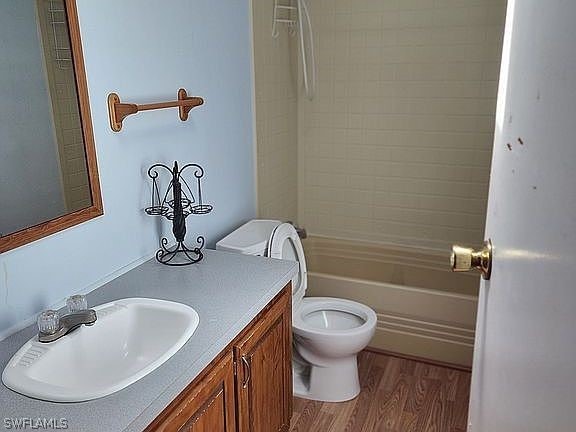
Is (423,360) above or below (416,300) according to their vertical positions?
below

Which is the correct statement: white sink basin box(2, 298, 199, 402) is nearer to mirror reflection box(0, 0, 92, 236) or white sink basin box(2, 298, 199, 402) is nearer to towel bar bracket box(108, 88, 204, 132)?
mirror reflection box(0, 0, 92, 236)

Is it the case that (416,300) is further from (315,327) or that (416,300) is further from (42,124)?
(42,124)

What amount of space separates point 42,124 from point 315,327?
1468 millimetres

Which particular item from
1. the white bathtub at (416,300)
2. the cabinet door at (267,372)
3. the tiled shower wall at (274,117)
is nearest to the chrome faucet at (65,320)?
the cabinet door at (267,372)

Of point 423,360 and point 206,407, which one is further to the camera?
point 423,360

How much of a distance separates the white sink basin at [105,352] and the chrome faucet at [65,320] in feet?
0.06

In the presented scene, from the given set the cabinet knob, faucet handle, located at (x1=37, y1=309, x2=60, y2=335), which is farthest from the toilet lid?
faucet handle, located at (x1=37, y1=309, x2=60, y2=335)

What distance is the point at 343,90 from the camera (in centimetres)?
318

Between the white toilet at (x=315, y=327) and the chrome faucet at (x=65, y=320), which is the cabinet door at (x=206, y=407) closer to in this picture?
the chrome faucet at (x=65, y=320)

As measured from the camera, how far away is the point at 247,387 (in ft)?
5.36

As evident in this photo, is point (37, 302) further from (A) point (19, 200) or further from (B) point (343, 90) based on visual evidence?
(B) point (343, 90)

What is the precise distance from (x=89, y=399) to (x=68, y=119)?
2.66 ft

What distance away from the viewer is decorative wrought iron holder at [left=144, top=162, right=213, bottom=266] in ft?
6.07

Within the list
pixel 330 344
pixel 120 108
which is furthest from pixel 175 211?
pixel 330 344
